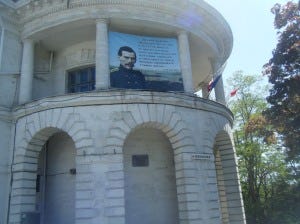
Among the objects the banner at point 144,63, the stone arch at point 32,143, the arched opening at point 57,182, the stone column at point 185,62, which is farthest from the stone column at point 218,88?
the stone arch at point 32,143

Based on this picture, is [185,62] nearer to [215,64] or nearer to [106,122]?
[215,64]

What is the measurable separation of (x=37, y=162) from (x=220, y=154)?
10.7m

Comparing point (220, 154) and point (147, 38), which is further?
point (220, 154)

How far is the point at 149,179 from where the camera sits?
1808 cm

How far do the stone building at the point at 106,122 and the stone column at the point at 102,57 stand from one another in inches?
2.2

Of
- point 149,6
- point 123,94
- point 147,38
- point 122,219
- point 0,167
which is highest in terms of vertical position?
point 149,6

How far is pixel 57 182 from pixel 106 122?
4857mm

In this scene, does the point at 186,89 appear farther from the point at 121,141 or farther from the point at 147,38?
the point at 121,141

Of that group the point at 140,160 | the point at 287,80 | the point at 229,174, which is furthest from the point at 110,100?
the point at 287,80

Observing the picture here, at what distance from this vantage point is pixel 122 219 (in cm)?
1510

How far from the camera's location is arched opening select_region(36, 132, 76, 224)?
18125 millimetres

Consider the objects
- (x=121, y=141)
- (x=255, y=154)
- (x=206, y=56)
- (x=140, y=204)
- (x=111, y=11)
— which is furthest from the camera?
(x=255, y=154)

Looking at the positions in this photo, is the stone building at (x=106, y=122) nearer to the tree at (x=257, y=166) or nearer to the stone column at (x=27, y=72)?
the stone column at (x=27, y=72)

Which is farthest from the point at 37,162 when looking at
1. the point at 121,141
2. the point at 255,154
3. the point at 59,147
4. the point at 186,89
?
the point at 255,154
